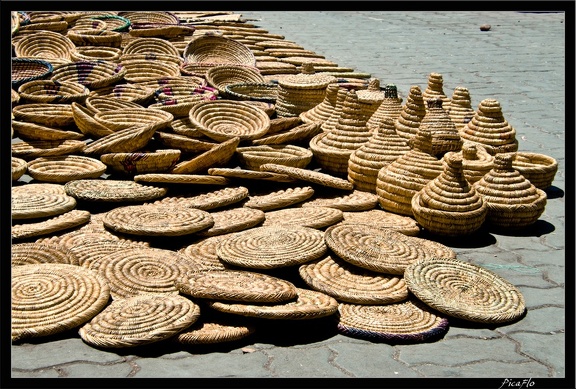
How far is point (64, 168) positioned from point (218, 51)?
3.47m

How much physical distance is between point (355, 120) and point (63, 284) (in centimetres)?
229

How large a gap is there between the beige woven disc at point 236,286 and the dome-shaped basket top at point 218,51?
467cm

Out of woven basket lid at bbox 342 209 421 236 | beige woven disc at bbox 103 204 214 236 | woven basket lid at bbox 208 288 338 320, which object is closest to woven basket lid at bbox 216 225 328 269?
beige woven disc at bbox 103 204 214 236

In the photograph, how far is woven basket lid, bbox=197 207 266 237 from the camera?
405 cm

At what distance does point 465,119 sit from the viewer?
5.41 m

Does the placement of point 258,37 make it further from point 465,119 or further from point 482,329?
point 482,329

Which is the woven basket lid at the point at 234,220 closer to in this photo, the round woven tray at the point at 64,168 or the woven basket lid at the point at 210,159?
the woven basket lid at the point at 210,159

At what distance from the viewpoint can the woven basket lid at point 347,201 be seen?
14.8ft

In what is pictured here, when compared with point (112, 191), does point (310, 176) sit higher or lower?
higher

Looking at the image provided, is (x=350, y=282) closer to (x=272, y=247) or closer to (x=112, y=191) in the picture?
(x=272, y=247)

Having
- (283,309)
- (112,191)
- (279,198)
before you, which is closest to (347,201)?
(279,198)

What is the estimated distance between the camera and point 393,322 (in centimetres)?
332

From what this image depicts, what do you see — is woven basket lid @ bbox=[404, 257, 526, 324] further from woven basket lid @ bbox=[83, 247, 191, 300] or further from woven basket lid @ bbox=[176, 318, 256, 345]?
woven basket lid @ bbox=[83, 247, 191, 300]

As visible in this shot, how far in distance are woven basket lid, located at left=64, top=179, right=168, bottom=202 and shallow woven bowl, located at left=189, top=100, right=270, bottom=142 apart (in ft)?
→ 2.37
